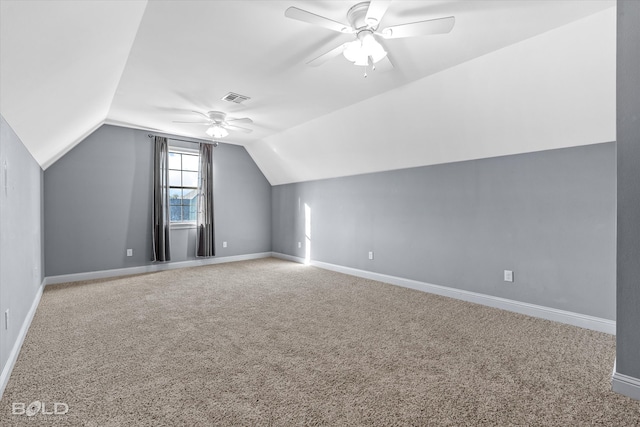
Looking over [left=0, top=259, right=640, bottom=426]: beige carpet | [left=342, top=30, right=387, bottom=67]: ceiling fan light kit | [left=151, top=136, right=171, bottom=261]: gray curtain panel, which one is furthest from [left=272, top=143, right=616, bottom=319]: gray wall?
[left=151, top=136, right=171, bottom=261]: gray curtain panel

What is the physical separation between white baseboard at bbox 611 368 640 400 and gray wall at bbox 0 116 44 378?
3.85 m

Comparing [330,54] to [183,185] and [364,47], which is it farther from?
[183,185]

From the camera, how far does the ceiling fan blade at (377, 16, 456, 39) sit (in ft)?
6.33

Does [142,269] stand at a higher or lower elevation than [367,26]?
lower

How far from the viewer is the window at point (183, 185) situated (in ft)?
19.7

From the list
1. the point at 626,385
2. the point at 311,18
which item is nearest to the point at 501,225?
the point at 626,385

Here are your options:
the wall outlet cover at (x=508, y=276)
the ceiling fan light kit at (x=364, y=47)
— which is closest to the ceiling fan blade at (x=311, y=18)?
the ceiling fan light kit at (x=364, y=47)

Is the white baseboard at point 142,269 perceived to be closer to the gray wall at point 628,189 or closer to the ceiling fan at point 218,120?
the ceiling fan at point 218,120

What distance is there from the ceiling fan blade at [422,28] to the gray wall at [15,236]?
271cm

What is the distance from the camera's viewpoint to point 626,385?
1.88 metres

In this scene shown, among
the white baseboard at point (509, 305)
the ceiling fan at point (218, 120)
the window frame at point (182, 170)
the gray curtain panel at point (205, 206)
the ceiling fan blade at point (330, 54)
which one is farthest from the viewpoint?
the gray curtain panel at point (205, 206)

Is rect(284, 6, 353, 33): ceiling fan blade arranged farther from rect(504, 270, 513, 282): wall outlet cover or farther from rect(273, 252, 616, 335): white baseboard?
rect(273, 252, 616, 335): white baseboard

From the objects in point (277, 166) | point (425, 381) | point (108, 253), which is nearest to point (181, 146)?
point (277, 166)

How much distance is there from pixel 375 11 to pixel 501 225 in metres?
2.73
